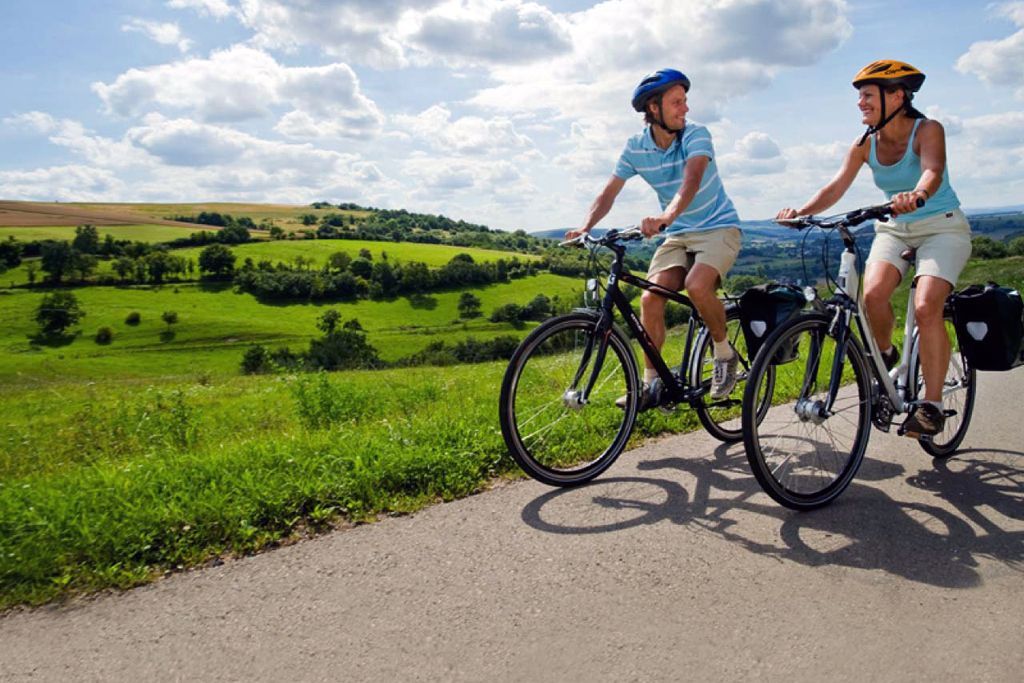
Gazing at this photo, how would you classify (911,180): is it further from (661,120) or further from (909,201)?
(661,120)

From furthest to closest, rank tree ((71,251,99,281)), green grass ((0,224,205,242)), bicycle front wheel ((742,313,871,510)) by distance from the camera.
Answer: green grass ((0,224,205,242)), tree ((71,251,99,281)), bicycle front wheel ((742,313,871,510))

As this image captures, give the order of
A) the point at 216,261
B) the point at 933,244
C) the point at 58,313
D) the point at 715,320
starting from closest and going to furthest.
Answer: the point at 933,244, the point at 715,320, the point at 58,313, the point at 216,261

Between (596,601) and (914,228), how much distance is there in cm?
304

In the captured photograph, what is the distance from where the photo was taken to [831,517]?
3855 mm

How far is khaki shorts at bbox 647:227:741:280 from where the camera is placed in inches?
191

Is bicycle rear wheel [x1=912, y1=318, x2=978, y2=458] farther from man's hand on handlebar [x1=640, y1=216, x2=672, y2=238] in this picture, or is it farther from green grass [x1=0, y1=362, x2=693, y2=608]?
man's hand on handlebar [x1=640, y1=216, x2=672, y2=238]

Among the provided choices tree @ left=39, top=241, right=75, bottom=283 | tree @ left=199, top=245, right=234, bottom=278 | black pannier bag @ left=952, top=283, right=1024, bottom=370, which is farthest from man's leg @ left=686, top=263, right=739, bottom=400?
tree @ left=39, top=241, right=75, bottom=283

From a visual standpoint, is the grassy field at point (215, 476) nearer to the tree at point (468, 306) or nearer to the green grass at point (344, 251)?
the tree at point (468, 306)

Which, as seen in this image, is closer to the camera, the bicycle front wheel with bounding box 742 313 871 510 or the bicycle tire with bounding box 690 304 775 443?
the bicycle front wheel with bounding box 742 313 871 510

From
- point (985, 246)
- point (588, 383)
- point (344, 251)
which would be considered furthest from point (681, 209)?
point (344, 251)

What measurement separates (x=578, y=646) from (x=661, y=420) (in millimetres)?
3162

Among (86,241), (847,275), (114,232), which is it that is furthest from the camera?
(114,232)

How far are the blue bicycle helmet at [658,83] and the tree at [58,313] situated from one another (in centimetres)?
10847

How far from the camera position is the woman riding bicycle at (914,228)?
4238mm
